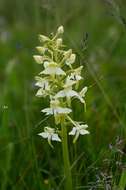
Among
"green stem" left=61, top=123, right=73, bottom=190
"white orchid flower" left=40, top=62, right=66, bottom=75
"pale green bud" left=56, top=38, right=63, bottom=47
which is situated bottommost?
"green stem" left=61, top=123, right=73, bottom=190

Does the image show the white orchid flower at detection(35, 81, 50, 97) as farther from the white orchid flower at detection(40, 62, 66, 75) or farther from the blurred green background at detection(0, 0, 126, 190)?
the blurred green background at detection(0, 0, 126, 190)

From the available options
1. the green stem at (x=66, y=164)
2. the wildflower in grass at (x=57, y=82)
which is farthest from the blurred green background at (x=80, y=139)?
the wildflower in grass at (x=57, y=82)

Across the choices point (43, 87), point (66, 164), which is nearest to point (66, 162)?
point (66, 164)

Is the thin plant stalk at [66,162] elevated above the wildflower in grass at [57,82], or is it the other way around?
the wildflower in grass at [57,82]

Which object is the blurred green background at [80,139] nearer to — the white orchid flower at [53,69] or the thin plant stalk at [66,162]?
the thin plant stalk at [66,162]

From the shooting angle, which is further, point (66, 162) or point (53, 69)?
point (66, 162)

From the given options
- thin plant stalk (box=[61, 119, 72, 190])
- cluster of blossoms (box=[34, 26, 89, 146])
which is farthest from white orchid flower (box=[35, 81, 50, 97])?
thin plant stalk (box=[61, 119, 72, 190])

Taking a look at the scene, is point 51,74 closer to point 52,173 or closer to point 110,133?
point 52,173

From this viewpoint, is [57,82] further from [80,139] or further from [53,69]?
[80,139]

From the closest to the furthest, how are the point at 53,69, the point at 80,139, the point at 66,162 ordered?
the point at 53,69 < the point at 66,162 < the point at 80,139

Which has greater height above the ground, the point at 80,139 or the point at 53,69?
the point at 53,69

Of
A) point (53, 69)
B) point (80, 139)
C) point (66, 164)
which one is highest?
point (53, 69)

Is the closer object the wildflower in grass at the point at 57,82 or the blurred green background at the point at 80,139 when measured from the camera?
the wildflower in grass at the point at 57,82
